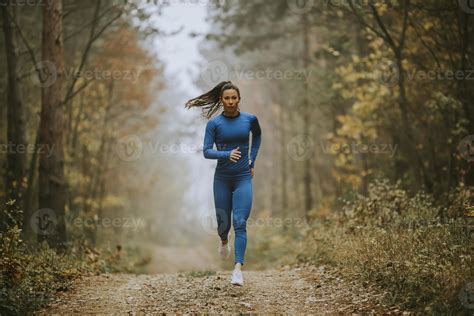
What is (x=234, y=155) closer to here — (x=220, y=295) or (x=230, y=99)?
(x=230, y=99)

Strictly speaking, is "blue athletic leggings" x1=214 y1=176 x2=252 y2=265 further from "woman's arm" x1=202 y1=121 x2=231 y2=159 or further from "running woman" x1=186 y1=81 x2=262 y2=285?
"woman's arm" x1=202 y1=121 x2=231 y2=159

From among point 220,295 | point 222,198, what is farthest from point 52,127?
point 220,295

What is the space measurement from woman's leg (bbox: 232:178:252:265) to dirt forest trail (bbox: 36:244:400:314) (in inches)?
24.1

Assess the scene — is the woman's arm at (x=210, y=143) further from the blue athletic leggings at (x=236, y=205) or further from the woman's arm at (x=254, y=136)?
the woman's arm at (x=254, y=136)

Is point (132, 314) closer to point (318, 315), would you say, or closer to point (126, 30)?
point (318, 315)

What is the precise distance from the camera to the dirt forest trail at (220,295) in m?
5.94

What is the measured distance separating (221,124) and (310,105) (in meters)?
12.2

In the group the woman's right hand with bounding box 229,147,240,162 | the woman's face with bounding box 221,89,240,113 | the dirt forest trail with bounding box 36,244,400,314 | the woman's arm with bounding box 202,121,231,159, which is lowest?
the dirt forest trail with bounding box 36,244,400,314

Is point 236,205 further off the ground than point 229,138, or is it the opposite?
point 229,138

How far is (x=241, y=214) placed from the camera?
22.4 feet

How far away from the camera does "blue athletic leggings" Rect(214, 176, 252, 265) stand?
679 centimetres

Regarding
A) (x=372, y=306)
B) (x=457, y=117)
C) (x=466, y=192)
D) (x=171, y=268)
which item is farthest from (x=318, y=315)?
(x=171, y=268)

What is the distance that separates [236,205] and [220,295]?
130 cm

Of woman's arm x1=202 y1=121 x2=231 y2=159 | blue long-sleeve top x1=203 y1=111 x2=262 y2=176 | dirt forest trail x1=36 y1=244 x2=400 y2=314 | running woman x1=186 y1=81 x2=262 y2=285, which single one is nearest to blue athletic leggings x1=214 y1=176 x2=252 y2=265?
running woman x1=186 y1=81 x2=262 y2=285
